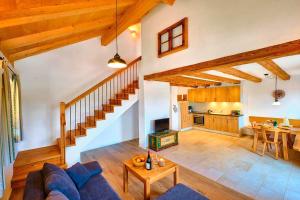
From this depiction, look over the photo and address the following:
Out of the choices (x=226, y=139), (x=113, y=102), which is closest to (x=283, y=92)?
(x=226, y=139)

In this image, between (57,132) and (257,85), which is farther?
(257,85)

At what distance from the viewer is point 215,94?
288 inches

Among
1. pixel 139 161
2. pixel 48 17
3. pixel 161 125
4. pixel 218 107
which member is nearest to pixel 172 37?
pixel 48 17

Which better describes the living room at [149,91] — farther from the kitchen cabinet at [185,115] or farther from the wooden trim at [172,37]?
the kitchen cabinet at [185,115]

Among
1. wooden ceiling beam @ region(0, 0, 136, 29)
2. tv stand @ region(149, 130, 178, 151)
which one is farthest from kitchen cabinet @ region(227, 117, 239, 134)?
wooden ceiling beam @ region(0, 0, 136, 29)

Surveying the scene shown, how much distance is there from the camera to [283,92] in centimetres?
563

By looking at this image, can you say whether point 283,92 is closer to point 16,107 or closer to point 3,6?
point 3,6

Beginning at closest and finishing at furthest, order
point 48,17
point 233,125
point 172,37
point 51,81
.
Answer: point 48,17 < point 172,37 < point 51,81 < point 233,125

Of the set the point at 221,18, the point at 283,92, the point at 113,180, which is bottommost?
the point at 113,180

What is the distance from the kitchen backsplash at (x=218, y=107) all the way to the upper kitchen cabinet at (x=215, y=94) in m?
0.44

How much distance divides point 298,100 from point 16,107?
8590 mm

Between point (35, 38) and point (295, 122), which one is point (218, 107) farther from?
point (35, 38)

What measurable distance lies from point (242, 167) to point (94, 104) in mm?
4709

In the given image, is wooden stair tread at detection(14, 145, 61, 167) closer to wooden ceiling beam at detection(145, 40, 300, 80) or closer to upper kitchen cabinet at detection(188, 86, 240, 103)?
wooden ceiling beam at detection(145, 40, 300, 80)
